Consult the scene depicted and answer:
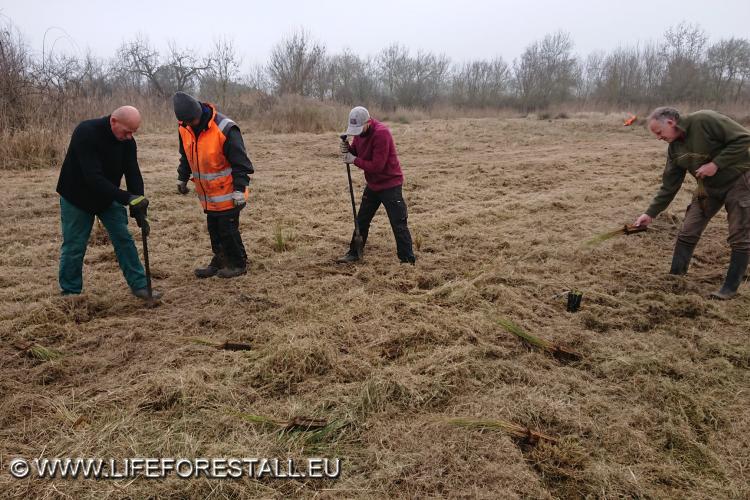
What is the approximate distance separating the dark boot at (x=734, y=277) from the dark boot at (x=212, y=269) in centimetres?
446

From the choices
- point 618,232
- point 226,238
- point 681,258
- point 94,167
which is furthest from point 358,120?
point 681,258

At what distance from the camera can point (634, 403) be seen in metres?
2.69

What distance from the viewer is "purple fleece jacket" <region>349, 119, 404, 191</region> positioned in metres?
4.44

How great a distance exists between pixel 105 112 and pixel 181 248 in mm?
8448

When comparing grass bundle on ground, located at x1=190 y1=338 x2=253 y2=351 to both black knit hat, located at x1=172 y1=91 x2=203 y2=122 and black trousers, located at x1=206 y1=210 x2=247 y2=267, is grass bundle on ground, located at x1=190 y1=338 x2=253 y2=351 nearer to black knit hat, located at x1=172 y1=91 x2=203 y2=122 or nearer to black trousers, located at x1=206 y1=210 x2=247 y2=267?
black trousers, located at x1=206 y1=210 x2=247 y2=267

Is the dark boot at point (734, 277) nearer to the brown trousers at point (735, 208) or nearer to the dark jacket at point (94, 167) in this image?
the brown trousers at point (735, 208)

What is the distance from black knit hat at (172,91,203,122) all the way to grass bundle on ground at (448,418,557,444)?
304cm

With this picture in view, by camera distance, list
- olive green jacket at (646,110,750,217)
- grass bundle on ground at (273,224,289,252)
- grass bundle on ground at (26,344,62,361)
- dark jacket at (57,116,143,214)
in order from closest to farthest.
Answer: grass bundle on ground at (26,344,62,361) < dark jacket at (57,116,143,214) < olive green jacket at (646,110,750,217) < grass bundle on ground at (273,224,289,252)

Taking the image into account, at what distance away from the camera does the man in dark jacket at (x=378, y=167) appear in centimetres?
443

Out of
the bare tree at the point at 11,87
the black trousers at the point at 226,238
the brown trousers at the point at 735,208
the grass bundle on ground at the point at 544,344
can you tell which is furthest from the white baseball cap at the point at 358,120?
the bare tree at the point at 11,87

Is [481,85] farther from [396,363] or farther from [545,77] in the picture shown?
[396,363]

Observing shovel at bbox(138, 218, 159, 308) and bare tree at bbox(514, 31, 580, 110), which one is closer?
shovel at bbox(138, 218, 159, 308)

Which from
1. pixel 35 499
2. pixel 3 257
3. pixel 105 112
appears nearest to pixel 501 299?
pixel 35 499

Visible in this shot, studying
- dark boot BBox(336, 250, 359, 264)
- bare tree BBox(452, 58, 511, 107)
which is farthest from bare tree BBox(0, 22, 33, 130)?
bare tree BBox(452, 58, 511, 107)
